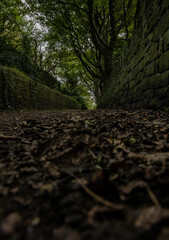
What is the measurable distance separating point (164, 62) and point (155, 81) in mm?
437

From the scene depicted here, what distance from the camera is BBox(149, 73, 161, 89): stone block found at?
279cm

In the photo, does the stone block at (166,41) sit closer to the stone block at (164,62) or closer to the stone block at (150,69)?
the stone block at (164,62)

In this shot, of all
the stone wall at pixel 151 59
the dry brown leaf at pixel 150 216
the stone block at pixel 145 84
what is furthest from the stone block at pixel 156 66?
the dry brown leaf at pixel 150 216

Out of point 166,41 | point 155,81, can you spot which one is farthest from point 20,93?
point 166,41

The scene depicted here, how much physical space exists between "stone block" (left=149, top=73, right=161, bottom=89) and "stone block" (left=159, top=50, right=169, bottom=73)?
0.15m

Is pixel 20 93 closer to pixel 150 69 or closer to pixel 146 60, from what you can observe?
pixel 146 60

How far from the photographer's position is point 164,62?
8.46 ft

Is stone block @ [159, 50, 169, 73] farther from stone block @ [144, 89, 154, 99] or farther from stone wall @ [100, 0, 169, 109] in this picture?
stone block @ [144, 89, 154, 99]

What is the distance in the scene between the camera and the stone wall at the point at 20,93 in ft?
20.4

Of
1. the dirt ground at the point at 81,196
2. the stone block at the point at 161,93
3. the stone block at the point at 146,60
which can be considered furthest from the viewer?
the stone block at the point at 146,60

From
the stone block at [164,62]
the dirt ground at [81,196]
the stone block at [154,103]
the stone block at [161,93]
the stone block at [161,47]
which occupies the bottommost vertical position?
the dirt ground at [81,196]

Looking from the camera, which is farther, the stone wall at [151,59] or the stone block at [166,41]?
the stone wall at [151,59]

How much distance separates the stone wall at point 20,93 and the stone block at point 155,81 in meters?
5.76

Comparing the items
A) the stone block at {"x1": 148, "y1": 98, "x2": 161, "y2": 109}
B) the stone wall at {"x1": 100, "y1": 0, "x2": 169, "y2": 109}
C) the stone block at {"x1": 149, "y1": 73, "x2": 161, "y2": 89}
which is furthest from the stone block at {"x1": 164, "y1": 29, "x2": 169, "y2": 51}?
the stone block at {"x1": 148, "y1": 98, "x2": 161, "y2": 109}
